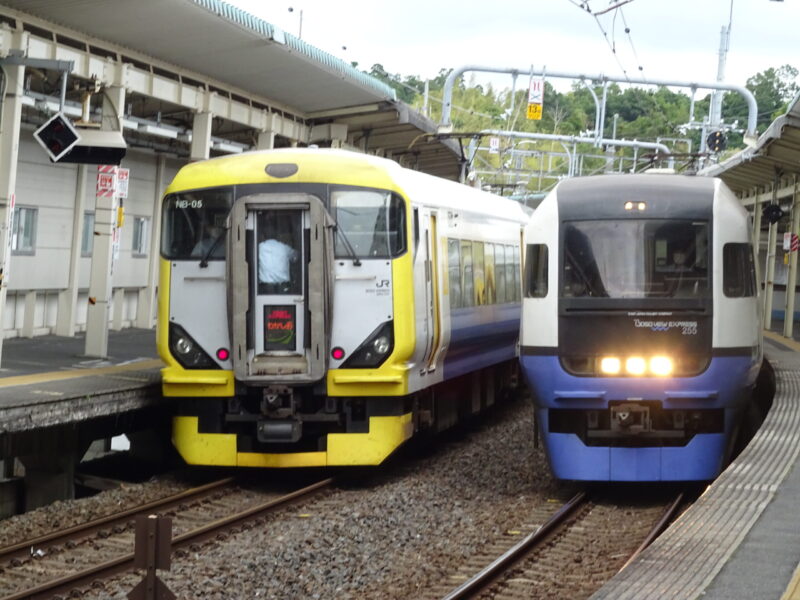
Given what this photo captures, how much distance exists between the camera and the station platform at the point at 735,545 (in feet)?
21.4

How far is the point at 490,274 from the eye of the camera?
55.1ft

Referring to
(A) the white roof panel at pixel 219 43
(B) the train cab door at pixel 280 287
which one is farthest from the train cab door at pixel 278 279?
(A) the white roof panel at pixel 219 43

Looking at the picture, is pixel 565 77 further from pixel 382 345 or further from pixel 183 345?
pixel 183 345

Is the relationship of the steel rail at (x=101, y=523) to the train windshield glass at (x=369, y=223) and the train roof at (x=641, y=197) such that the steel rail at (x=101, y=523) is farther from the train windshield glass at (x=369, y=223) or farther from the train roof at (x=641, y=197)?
the train roof at (x=641, y=197)

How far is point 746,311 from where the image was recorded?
460 inches

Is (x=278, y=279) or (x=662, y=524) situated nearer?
(x=662, y=524)

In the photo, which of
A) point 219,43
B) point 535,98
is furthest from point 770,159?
point 219,43

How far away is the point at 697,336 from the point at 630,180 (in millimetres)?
1585

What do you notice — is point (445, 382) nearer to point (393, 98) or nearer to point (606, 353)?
point (606, 353)

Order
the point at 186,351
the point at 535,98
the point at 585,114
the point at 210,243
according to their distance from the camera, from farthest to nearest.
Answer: the point at 585,114 < the point at 535,98 < the point at 210,243 < the point at 186,351

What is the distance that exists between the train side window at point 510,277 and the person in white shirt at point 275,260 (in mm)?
6354

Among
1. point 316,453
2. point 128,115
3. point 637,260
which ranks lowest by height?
point 316,453

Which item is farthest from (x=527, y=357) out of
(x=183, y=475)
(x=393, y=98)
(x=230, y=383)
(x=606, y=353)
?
(x=393, y=98)

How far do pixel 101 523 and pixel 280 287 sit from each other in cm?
285
